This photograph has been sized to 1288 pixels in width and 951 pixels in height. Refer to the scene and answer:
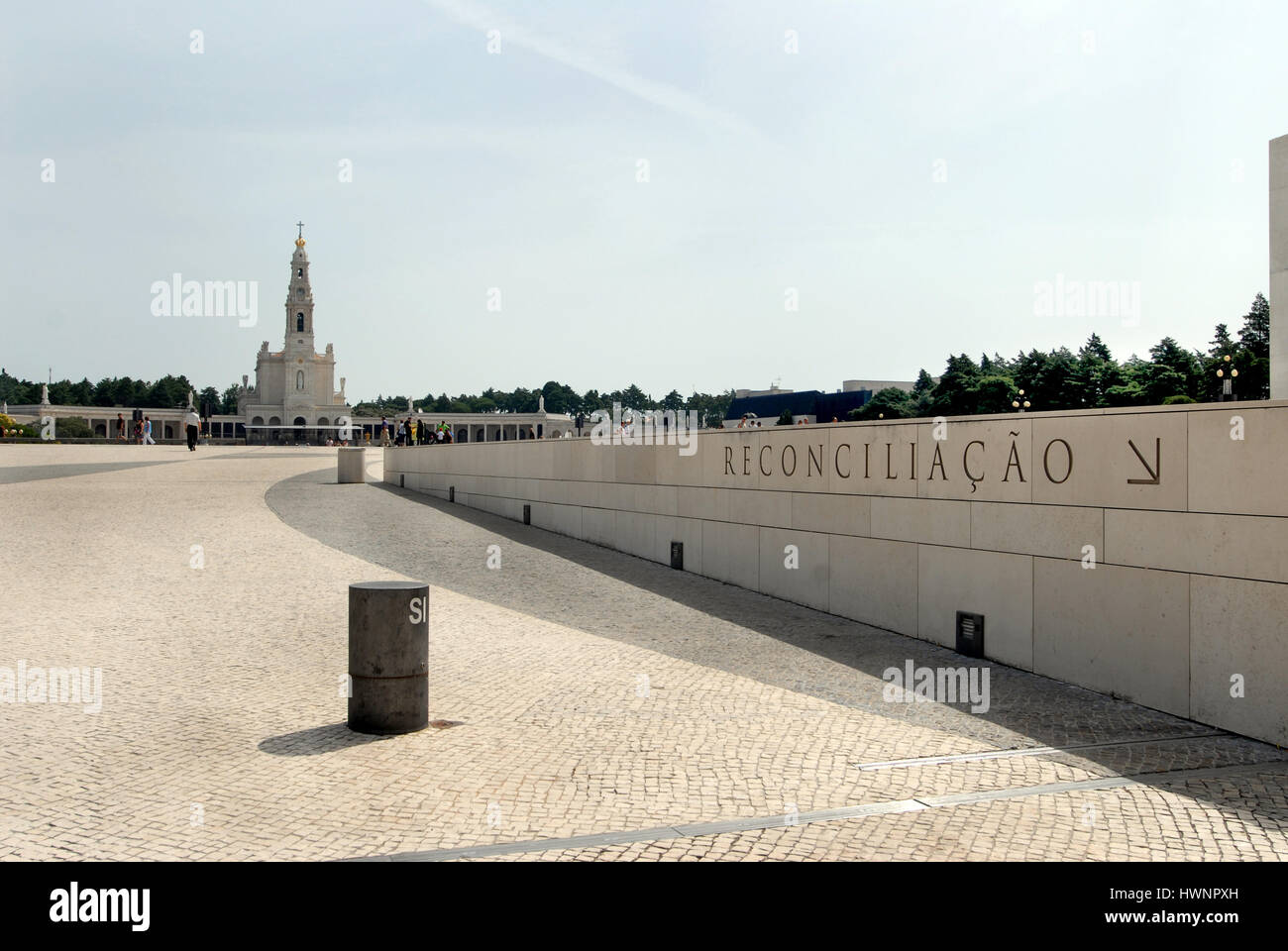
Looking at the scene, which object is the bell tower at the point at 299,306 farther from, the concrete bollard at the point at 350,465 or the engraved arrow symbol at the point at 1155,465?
the engraved arrow symbol at the point at 1155,465

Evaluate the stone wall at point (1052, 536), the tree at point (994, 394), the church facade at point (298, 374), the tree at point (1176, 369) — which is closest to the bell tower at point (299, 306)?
the church facade at point (298, 374)

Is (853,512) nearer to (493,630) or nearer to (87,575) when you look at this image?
(493,630)

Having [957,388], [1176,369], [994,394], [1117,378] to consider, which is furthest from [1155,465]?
[957,388]

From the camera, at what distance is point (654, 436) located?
1738cm

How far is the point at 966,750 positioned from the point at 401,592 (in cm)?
415

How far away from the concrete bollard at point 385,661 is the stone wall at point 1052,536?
19.3 ft

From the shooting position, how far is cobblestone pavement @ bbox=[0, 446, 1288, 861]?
5430mm

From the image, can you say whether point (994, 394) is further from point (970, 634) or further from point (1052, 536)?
point (1052, 536)

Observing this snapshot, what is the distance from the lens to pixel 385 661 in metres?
7.21

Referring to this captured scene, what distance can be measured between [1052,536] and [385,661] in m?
6.18

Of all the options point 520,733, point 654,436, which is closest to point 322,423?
point 654,436

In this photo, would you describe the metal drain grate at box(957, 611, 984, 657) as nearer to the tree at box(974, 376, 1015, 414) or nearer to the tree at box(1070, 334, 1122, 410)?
the tree at box(1070, 334, 1122, 410)

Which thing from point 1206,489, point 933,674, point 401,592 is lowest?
point 933,674

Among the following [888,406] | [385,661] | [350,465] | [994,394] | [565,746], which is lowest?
[565,746]
